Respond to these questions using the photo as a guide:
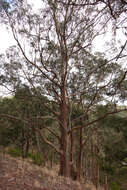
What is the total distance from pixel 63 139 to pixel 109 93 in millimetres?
2925

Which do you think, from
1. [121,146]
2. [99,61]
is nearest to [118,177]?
[121,146]

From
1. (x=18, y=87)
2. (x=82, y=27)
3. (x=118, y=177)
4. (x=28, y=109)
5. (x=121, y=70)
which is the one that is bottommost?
(x=118, y=177)

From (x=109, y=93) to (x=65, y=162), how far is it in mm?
3568

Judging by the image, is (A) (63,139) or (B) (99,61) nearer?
(A) (63,139)

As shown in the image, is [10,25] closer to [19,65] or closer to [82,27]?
[19,65]

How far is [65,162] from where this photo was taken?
725cm

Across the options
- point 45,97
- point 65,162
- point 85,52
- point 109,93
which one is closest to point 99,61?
point 85,52

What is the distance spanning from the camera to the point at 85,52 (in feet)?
26.7

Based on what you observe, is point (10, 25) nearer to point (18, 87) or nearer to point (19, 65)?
point (19, 65)

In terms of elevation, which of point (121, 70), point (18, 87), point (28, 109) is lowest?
point (28, 109)

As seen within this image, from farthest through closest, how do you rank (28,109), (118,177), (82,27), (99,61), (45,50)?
1. (118,177)
2. (28,109)
3. (99,61)
4. (45,50)
5. (82,27)

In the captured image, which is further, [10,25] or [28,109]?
[28,109]

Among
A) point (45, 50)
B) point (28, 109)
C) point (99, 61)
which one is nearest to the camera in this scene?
point (45, 50)

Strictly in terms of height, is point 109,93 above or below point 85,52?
below
